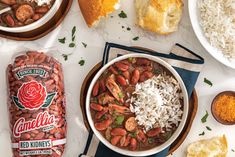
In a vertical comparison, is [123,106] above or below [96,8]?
below

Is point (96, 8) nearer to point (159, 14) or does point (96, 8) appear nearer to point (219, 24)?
point (159, 14)

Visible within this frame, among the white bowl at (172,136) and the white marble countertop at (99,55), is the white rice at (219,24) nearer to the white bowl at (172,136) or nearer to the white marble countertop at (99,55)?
the white marble countertop at (99,55)

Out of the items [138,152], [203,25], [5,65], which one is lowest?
[138,152]

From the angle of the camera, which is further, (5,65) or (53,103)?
(5,65)

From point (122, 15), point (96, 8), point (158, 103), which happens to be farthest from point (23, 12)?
point (158, 103)

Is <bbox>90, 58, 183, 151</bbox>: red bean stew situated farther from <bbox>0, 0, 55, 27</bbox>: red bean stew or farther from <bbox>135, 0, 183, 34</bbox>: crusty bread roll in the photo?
<bbox>0, 0, 55, 27</bbox>: red bean stew

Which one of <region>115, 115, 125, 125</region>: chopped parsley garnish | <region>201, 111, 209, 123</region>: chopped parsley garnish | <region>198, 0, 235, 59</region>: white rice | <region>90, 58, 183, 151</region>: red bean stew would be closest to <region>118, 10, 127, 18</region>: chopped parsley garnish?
<region>90, 58, 183, 151</region>: red bean stew

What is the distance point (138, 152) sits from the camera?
1992 mm

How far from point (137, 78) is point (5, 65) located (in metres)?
0.55

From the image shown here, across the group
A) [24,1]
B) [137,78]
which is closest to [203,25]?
[137,78]

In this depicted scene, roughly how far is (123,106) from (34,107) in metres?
0.34

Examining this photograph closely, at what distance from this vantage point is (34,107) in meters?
1.95

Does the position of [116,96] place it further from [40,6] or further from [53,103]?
[40,6]

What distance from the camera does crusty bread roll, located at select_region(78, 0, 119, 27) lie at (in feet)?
6.51
